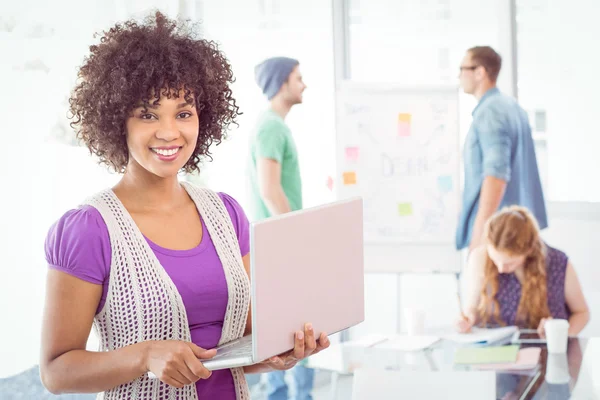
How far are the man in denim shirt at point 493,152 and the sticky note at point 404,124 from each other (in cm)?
35

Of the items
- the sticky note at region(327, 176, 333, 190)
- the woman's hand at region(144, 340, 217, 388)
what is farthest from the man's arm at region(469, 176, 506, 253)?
the woman's hand at region(144, 340, 217, 388)

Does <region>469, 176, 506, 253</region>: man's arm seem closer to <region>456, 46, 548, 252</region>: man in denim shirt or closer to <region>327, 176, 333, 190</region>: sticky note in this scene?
<region>456, 46, 548, 252</region>: man in denim shirt

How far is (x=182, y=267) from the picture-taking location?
1.45m

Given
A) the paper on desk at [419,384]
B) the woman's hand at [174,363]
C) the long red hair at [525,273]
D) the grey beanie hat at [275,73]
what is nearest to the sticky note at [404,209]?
the grey beanie hat at [275,73]

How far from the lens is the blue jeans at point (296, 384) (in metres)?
3.41

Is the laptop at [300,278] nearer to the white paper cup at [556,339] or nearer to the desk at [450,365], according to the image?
the desk at [450,365]

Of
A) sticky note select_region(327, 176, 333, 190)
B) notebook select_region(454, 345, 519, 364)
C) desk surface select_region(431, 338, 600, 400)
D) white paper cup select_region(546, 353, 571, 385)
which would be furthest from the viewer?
sticky note select_region(327, 176, 333, 190)

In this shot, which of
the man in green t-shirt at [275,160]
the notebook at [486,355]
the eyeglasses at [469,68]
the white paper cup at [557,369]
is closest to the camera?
the white paper cup at [557,369]

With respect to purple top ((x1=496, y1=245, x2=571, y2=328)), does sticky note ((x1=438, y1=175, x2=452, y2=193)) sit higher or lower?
higher

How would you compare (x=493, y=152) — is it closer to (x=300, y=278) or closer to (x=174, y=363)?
(x=300, y=278)

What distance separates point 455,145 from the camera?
14.5 feet

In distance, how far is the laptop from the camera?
1.29 m

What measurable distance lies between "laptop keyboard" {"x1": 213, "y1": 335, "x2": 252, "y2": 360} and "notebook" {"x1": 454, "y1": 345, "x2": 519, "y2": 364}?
1263mm

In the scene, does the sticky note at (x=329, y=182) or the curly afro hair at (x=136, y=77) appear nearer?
the curly afro hair at (x=136, y=77)
